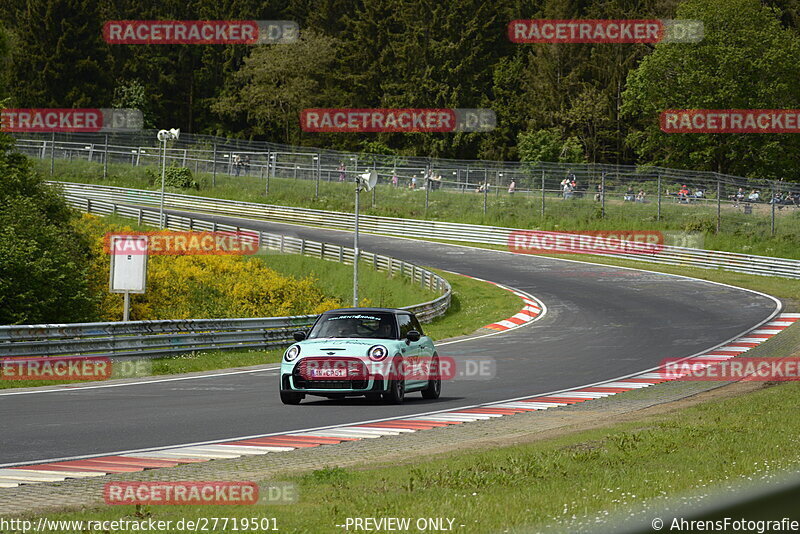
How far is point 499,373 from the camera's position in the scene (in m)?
22.2

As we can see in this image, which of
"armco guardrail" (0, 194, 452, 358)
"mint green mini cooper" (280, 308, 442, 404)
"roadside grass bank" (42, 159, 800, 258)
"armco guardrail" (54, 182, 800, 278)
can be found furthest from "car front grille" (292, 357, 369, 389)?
"roadside grass bank" (42, 159, 800, 258)

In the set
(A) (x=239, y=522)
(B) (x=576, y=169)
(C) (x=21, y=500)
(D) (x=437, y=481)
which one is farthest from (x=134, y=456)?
(B) (x=576, y=169)

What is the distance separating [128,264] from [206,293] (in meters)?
18.4

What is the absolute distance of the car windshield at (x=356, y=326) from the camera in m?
17.1

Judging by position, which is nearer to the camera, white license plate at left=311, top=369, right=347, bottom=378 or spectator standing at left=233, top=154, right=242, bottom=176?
white license plate at left=311, top=369, right=347, bottom=378

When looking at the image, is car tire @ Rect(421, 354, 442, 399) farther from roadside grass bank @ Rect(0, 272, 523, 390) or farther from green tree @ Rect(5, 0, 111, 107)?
green tree @ Rect(5, 0, 111, 107)

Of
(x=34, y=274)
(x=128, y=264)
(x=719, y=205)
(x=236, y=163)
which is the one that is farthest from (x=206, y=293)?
(x=236, y=163)

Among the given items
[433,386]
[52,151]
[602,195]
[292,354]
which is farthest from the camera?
[52,151]

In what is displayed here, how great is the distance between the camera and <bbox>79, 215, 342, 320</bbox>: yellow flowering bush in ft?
131

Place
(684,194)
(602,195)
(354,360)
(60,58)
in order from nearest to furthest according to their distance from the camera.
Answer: (354,360) < (684,194) < (602,195) < (60,58)

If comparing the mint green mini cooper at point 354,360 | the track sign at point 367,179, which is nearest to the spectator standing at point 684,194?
the track sign at point 367,179

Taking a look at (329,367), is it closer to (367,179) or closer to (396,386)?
(396,386)

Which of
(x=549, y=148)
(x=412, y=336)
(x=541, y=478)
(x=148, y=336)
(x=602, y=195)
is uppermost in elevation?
(x=549, y=148)

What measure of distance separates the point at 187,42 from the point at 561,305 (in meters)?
76.2
